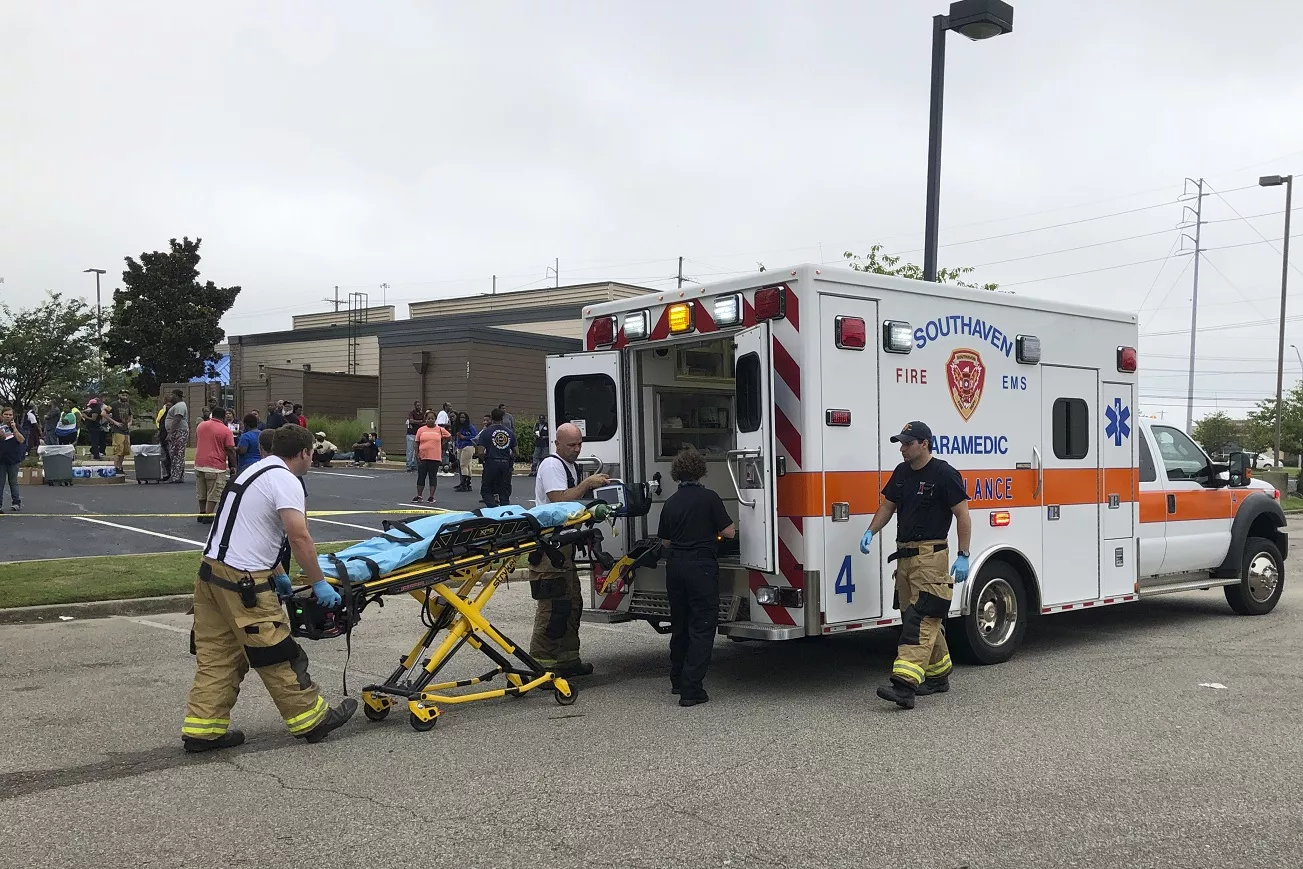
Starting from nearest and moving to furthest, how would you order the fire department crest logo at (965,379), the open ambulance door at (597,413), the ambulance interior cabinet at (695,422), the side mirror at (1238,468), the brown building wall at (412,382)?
the fire department crest logo at (965,379)
the open ambulance door at (597,413)
the ambulance interior cabinet at (695,422)
the side mirror at (1238,468)
the brown building wall at (412,382)

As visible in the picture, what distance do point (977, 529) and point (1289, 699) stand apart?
2207mm

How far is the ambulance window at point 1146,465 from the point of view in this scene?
10023mm

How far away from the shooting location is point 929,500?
725cm

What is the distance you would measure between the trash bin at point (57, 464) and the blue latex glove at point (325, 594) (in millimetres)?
18292

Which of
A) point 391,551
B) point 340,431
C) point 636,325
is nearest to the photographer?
point 391,551

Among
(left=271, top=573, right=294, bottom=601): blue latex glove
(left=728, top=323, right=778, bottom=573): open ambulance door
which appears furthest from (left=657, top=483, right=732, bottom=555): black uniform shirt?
(left=271, top=573, right=294, bottom=601): blue latex glove

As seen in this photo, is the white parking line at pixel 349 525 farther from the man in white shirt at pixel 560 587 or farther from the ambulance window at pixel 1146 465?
→ the ambulance window at pixel 1146 465

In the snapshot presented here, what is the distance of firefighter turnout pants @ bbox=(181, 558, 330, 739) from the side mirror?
338 inches

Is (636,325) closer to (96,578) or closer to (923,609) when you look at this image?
(923,609)

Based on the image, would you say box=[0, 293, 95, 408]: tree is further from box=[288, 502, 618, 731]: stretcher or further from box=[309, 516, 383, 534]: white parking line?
box=[288, 502, 618, 731]: stretcher

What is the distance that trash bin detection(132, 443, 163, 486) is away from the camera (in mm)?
22297

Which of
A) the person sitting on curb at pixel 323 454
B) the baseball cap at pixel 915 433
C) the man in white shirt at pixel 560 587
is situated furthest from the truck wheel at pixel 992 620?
the person sitting on curb at pixel 323 454

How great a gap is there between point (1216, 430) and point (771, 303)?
8581 cm

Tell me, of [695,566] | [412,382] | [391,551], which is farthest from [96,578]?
[412,382]
